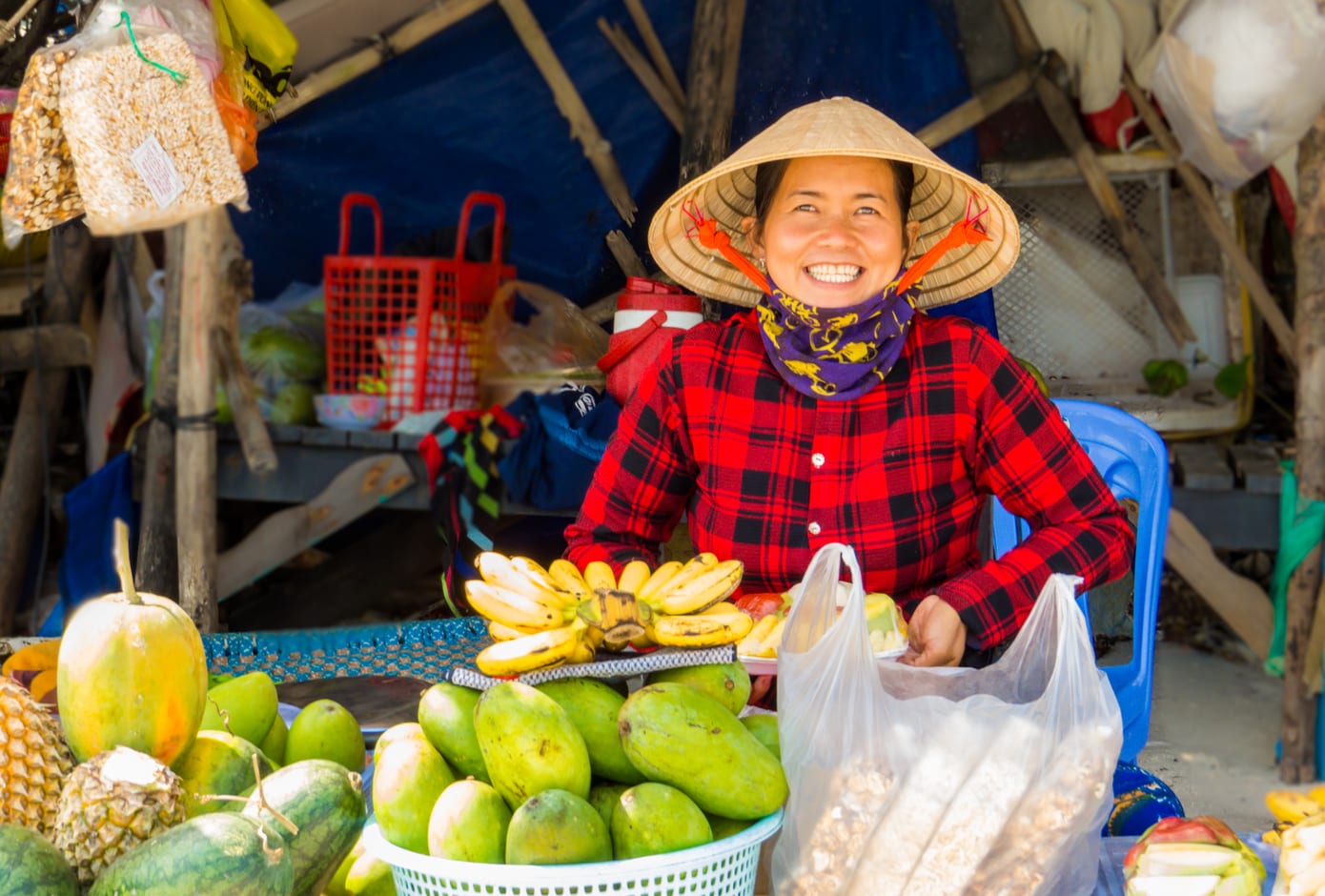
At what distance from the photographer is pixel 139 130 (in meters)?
1.68

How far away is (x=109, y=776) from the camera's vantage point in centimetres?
110

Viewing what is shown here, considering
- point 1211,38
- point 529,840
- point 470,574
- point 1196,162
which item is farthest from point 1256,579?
point 529,840

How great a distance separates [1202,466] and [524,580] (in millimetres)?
3568

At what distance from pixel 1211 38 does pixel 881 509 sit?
2.49 meters

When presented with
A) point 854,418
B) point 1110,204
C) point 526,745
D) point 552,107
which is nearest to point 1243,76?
point 1110,204

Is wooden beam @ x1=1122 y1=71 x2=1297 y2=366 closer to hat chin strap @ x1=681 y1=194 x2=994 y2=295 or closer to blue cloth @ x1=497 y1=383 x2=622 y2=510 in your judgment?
Answer: blue cloth @ x1=497 y1=383 x2=622 y2=510

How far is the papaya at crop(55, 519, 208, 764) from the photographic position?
1.16 meters

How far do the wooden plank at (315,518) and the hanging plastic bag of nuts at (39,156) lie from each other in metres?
2.31

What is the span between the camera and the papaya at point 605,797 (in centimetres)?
116

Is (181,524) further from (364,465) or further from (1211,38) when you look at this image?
(1211,38)

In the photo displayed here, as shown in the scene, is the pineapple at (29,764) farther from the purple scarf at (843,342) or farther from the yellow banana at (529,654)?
the purple scarf at (843,342)

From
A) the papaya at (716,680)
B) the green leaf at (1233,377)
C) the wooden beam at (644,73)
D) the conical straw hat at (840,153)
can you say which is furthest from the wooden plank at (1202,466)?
the papaya at (716,680)

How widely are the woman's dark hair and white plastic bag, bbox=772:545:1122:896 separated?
1.03 metres

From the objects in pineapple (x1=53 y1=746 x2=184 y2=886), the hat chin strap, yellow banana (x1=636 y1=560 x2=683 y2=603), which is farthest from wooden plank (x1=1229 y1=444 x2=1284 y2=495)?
pineapple (x1=53 y1=746 x2=184 y2=886)
